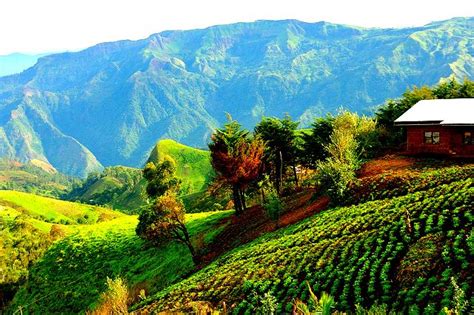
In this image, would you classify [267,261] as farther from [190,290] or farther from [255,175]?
[255,175]

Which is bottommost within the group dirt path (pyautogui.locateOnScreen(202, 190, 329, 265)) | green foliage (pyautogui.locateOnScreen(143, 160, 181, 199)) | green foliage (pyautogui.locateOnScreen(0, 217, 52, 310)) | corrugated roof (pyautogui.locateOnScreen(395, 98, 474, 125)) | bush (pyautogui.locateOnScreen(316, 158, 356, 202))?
green foliage (pyautogui.locateOnScreen(0, 217, 52, 310))

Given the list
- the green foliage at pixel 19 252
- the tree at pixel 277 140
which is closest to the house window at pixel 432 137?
the tree at pixel 277 140

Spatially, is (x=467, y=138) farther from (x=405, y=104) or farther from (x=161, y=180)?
(x=161, y=180)

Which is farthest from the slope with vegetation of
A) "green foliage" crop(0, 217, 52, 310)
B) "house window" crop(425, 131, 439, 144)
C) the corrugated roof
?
"green foliage" crop(0, 217, 52, 310)

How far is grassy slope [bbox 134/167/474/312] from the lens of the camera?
19406 millimetres

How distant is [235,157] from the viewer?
4912 cm

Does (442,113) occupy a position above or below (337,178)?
above

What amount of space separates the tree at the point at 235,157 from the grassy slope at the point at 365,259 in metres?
14.2

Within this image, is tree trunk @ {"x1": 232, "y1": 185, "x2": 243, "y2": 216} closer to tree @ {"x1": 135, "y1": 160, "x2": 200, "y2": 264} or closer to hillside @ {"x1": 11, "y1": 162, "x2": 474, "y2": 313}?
hillside @ {"x1": 11, "y1": 162, "x2": 474, "y2": 313}

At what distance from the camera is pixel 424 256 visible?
68.2ft

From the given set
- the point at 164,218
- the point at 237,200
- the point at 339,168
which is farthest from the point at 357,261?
the point at 237,200

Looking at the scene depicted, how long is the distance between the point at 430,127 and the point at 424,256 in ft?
88.3

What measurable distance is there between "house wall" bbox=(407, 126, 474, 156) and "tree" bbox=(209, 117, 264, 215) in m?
15.5

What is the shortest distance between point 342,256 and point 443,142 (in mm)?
24306
